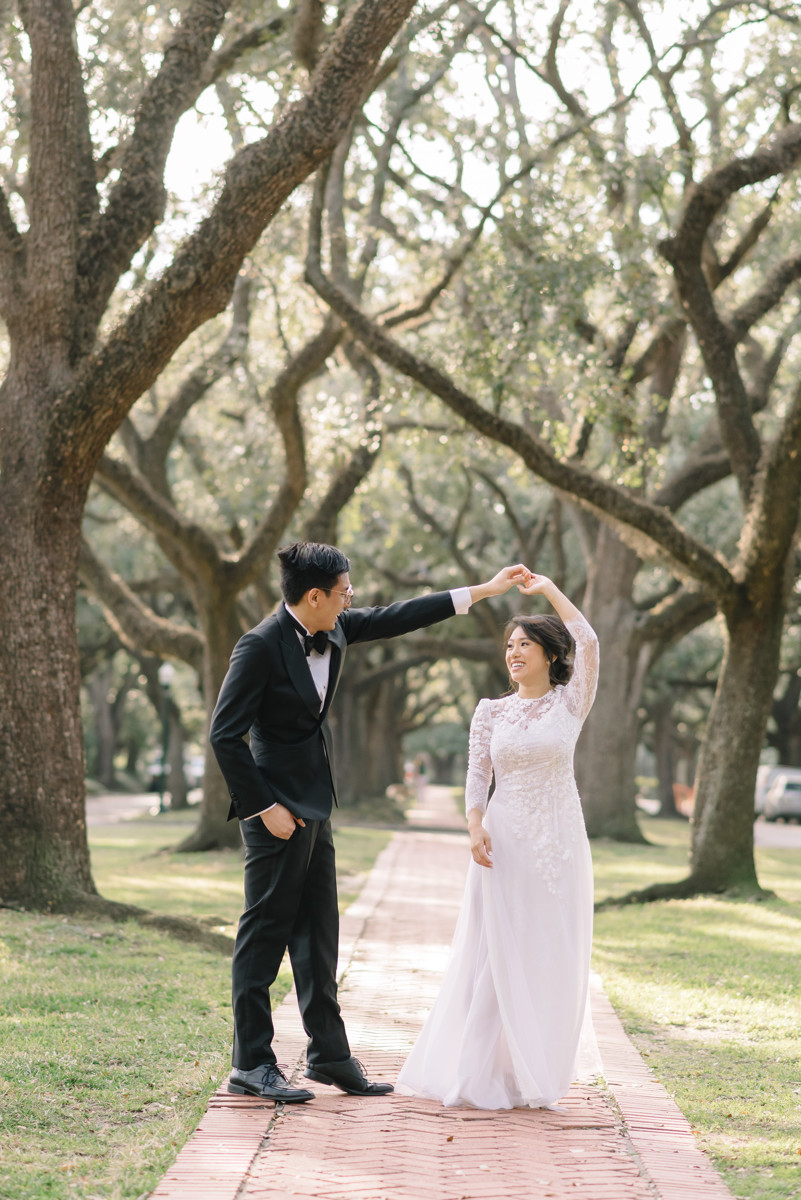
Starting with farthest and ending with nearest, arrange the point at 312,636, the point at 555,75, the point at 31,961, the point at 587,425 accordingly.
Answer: the point at 555,75 < the point at 587,425 < the point at 31,961 < the point at 312,636

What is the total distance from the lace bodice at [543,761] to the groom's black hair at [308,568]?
92 cm

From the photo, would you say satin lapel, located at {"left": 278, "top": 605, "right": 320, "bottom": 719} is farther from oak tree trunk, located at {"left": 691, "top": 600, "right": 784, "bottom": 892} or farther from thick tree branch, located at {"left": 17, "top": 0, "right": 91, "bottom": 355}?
oak tree trunk, located at {"left": 691, "top": 600, "right": 784, "bottom": 892}

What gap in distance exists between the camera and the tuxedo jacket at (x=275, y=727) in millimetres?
4863

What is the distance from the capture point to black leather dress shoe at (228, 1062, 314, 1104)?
16.0ft

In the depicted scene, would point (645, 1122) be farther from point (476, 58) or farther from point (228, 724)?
point (476, 58)

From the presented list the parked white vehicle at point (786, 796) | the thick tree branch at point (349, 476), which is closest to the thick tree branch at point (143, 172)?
the thick tree branch at point (349, 476)

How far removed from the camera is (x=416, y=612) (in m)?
5.36

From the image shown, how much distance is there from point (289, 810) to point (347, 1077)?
1145 millimetres

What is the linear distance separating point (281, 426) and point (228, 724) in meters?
11.4

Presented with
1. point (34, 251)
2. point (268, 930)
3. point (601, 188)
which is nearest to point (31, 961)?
point (268, 930)

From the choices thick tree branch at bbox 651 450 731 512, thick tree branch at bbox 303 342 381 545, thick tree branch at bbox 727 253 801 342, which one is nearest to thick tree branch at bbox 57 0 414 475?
thick tree branch at bbox 727 253 801 342

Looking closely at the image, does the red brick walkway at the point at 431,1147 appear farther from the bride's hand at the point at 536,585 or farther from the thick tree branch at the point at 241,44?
the thick tree branch at the point at 241,44

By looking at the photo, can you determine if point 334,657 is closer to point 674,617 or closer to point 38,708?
point 38,708

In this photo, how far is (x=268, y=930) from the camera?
505 centimetres
